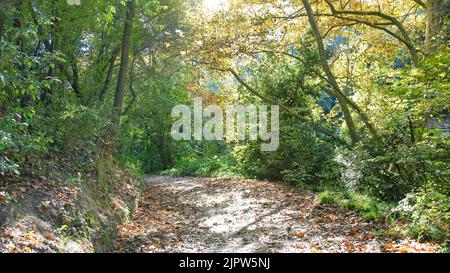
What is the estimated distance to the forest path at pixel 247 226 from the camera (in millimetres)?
6301

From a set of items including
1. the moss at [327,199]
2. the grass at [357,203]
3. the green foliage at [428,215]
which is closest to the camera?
the green foliage at [428,215]

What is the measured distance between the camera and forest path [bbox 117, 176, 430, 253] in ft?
20.7

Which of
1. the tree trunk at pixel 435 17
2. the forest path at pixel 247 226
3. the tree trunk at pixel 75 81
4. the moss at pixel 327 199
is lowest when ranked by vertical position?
the forest path at pixel 247 226

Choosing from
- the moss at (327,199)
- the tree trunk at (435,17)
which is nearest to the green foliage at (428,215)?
the moss at (327,199)

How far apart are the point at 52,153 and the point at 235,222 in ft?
13.1

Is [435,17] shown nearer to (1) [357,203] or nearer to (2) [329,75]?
(2) [329,75]

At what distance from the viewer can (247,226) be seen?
25.8 ft

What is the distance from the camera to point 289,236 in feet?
22.7

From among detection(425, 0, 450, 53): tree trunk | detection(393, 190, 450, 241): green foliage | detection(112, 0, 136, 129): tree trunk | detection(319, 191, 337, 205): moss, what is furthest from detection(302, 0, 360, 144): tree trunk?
detection(112, 0, 136, 129): tree trunk

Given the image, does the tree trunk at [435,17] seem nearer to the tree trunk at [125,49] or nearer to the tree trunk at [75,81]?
the tree trunk at [125,49]

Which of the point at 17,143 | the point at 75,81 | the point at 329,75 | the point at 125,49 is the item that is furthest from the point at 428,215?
the point at 75,81

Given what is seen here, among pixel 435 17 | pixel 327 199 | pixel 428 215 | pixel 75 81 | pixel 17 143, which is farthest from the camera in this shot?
pixel 75 81

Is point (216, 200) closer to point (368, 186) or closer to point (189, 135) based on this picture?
point (368, 186)

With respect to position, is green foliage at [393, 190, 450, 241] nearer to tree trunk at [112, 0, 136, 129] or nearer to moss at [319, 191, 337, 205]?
moss at [319, 191, 337, 205]
